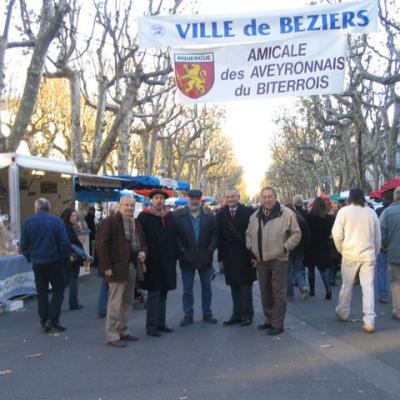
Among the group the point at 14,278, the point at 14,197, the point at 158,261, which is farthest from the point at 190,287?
the point at 14,197

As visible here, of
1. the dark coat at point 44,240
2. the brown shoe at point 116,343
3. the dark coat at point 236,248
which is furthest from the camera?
the dark coat at point 236,248

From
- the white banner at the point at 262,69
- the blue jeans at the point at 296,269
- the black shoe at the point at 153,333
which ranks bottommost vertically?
the black shoe at the point at 153,333

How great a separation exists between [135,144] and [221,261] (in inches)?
1699

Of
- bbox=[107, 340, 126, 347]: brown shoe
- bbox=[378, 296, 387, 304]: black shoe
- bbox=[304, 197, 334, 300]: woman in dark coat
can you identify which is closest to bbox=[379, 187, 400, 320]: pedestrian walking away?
bbox=[378, 296, 387, 304]: black shoe

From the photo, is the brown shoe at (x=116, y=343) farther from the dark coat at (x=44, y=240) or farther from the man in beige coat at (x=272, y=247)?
the man in beige coat at (x=272, y=247)

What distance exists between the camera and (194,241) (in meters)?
7.48

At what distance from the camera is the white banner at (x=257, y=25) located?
22.5ft

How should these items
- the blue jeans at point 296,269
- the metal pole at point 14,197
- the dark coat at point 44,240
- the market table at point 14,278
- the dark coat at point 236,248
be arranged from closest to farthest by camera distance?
1. the dark coat at point 44,240
2. the dark coat at point 236,248
3. the market table at point 14,278
4. the blue jeans at point 296,269
5. the metal pole at point 14,197

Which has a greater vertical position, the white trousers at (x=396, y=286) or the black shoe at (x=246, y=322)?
the white trousers at (x=396, y=286)

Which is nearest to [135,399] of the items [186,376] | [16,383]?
[186,376]

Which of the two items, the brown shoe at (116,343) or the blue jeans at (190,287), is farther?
the blue jeans at (190,287)

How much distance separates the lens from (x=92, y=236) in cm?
1588

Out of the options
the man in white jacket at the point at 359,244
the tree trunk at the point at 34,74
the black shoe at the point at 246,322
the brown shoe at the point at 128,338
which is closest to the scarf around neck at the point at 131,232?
the brown shoe at the point at 128,338

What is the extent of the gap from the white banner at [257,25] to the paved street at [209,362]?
379cm
